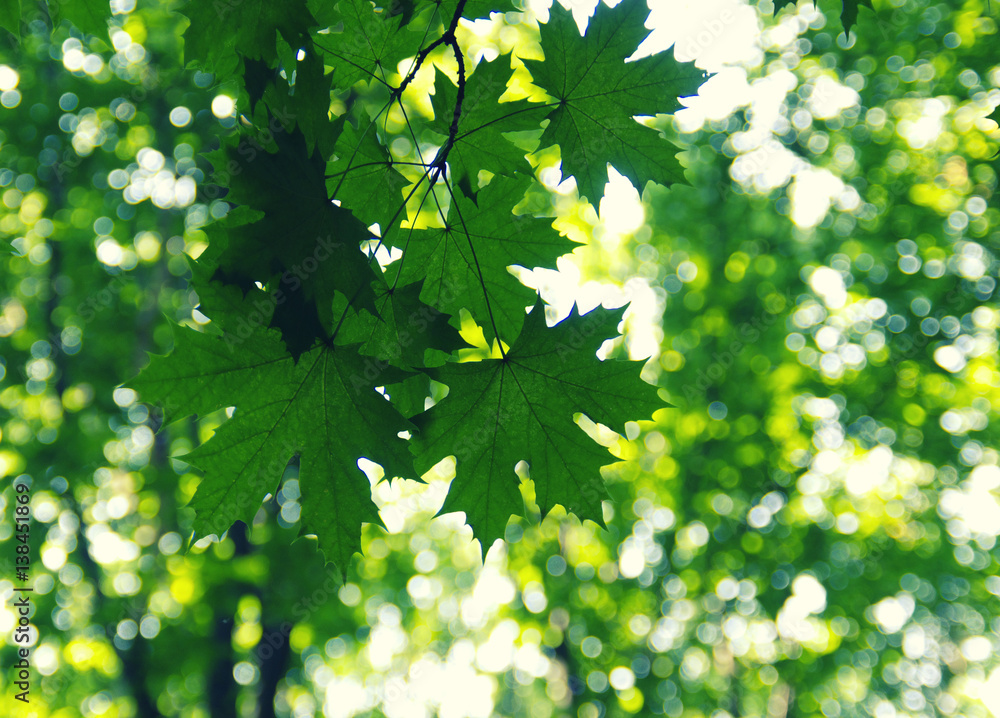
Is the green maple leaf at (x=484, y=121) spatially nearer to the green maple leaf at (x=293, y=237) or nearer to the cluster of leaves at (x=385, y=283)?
the cluster of leaves at (x=385, y=283)

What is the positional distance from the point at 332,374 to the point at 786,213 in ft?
30.5

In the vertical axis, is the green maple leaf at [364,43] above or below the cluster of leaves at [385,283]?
above

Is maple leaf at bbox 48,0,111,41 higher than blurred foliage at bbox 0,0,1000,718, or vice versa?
maple leaf at bbox 48,0,111,41

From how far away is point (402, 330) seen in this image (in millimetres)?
1660

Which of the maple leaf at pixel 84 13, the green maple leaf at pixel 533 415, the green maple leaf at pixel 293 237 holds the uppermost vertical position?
the maple leaf at pixel 84 13

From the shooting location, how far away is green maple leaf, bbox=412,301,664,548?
5.61 feet

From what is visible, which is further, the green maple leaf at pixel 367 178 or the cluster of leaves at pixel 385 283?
the green maple leaf at pixel 367 178

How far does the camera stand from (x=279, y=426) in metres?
1.59

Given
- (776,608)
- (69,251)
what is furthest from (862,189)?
(69,251)

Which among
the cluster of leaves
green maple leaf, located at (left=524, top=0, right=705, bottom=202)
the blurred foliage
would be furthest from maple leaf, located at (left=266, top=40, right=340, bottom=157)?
the blurred foliage

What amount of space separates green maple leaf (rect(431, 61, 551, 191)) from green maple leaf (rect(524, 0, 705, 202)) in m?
0.11

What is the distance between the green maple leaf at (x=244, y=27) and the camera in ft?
4.95

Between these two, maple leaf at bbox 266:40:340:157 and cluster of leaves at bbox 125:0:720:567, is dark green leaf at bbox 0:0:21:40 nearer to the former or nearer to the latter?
cluster of leaves at bbox 125:0:720:567

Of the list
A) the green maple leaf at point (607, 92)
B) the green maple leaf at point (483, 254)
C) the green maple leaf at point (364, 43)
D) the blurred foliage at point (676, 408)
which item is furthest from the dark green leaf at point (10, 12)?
the blurred foliage at point (676, 408)
